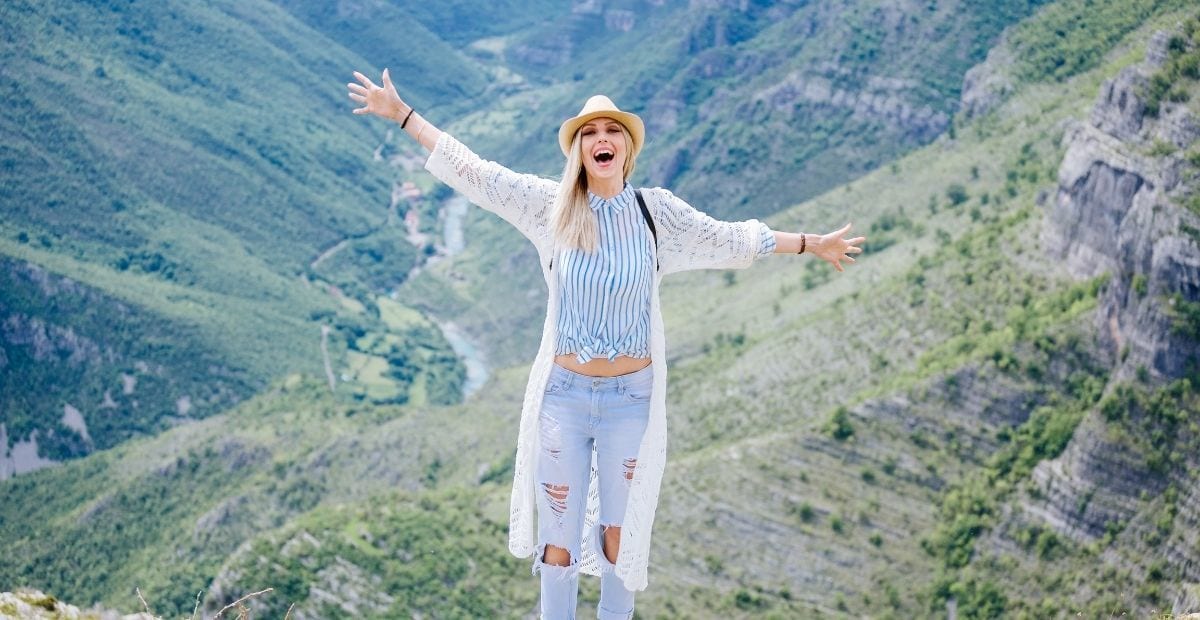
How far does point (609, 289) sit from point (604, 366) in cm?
91

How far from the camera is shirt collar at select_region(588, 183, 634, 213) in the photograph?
57.9ft

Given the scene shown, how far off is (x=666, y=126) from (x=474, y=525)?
124154 millimetres

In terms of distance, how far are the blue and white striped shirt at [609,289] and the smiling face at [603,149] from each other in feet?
1.11

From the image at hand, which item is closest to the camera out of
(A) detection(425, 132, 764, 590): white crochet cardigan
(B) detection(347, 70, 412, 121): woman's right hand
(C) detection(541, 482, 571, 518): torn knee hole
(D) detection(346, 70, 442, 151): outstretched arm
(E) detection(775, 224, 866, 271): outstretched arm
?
(A) detection(425, 132, 764, 590): white crochet cardigan

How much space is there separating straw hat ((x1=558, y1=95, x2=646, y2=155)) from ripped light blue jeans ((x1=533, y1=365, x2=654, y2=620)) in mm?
2565

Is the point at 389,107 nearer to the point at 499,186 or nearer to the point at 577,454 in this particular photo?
the point at 499,186

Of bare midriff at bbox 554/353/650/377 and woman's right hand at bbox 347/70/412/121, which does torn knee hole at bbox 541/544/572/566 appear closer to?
bare midriff at bbox 554/353/650/377

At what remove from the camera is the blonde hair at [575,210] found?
56.9 feet

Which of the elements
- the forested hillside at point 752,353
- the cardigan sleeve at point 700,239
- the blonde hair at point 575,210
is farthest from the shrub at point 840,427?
the blonde hair at point 575,210

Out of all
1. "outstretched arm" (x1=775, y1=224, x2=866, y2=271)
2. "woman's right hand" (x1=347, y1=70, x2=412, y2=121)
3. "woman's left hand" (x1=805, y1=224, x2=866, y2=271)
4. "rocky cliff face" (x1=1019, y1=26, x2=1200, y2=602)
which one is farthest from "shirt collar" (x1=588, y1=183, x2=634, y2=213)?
"rocky cliff face" (x1=1019, y1=26, x2=1200, y2=602)

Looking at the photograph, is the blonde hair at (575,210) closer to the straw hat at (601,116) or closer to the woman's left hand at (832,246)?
the straw hat at (601,116)

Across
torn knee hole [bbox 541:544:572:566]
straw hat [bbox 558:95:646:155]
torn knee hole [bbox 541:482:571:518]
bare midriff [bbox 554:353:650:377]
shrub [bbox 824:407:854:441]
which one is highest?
straw hat [bbox 558:95:646:155]

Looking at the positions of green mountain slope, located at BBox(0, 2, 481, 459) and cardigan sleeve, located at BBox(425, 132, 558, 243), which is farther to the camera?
green mountain slope, located at BBox(0, 2, 481, 459)

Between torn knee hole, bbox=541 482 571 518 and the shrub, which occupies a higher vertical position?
the shrub
